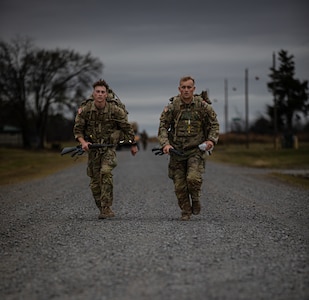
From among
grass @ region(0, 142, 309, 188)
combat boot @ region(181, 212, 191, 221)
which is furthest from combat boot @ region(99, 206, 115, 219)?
grass @ region(0, 142, 309, 188)

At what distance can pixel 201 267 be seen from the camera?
6.39 meters

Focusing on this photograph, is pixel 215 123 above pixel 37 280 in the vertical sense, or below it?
above

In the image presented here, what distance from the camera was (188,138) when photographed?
33.9 feet

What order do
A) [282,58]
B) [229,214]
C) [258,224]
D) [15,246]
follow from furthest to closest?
[282,58], [229,214], [258,224], [15,246]

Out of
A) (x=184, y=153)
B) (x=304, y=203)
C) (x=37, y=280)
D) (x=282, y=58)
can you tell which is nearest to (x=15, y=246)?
(x=37, y=280)

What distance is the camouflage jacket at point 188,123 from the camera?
1022cm

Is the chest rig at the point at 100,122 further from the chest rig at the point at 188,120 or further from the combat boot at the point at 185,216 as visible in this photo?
the combat boot at the point at 185,216

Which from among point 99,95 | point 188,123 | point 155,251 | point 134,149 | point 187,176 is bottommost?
point 155,251

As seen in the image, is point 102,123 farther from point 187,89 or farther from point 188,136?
point 187,89

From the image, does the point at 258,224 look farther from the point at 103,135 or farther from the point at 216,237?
the point at 103,135

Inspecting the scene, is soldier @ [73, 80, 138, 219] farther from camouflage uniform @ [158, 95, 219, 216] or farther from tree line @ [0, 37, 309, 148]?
tree line @ [0, 37, 309, 148]

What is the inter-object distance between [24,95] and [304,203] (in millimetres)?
54175

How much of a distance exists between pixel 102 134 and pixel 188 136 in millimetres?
1405

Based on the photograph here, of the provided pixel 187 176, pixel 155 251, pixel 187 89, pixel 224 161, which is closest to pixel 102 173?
pixel 187 176
